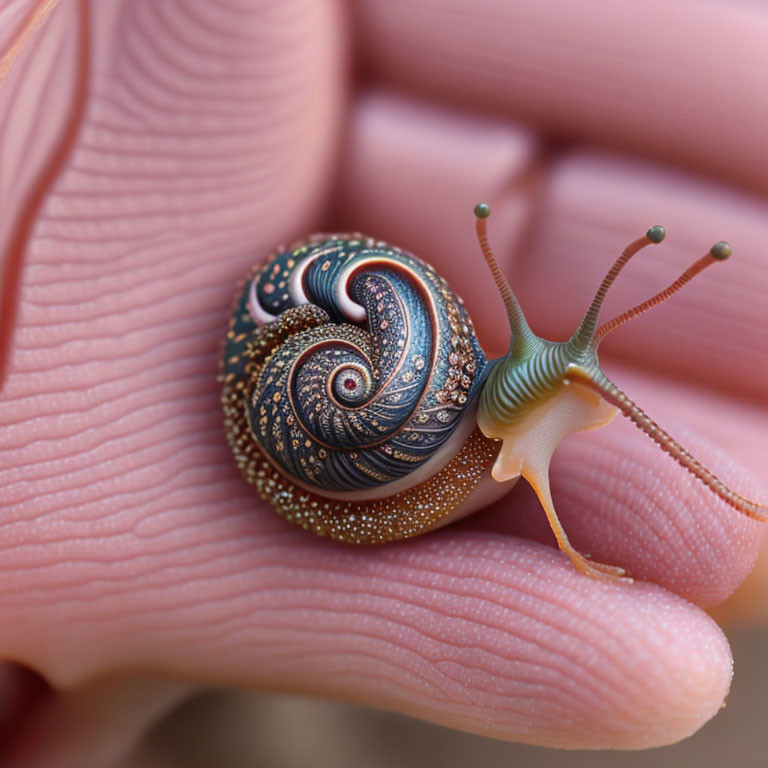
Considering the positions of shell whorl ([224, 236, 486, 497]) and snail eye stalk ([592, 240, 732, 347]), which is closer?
snail eye stalk ([592, 240, 732, 347])

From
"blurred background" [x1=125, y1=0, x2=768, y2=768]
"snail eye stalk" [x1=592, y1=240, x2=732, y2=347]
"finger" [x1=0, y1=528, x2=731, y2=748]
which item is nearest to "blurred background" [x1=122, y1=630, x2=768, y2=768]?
"blurred background" [x1=125, y1=0, x2=768, y2=768]

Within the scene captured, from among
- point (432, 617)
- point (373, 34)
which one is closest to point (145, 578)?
point (432, 617)

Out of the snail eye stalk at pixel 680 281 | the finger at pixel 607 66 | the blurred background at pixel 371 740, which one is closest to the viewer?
the snail eye stalk at pixel 680 281

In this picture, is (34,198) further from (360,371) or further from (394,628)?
(394,628)

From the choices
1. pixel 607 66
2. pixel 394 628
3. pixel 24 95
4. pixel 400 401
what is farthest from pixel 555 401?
pixel 24 95

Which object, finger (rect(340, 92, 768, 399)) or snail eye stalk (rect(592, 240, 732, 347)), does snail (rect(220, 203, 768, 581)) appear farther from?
finger (rect(340, 92, 768, 399))

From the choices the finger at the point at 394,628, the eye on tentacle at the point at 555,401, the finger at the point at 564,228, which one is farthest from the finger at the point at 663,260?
the finger at the point at 394,628

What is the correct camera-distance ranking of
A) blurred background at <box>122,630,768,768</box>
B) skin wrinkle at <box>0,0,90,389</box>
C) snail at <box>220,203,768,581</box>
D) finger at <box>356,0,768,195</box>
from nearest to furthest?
snail at <box>220,203,768,581</box>
skin wrinkle at <box>0,0,90,389</box>
finger at <box>356,0,768,195</box>
blurred background at <box>122,630,768,768</box>

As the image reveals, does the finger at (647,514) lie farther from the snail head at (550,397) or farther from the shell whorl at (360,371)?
the shell whorl at (360,371)
